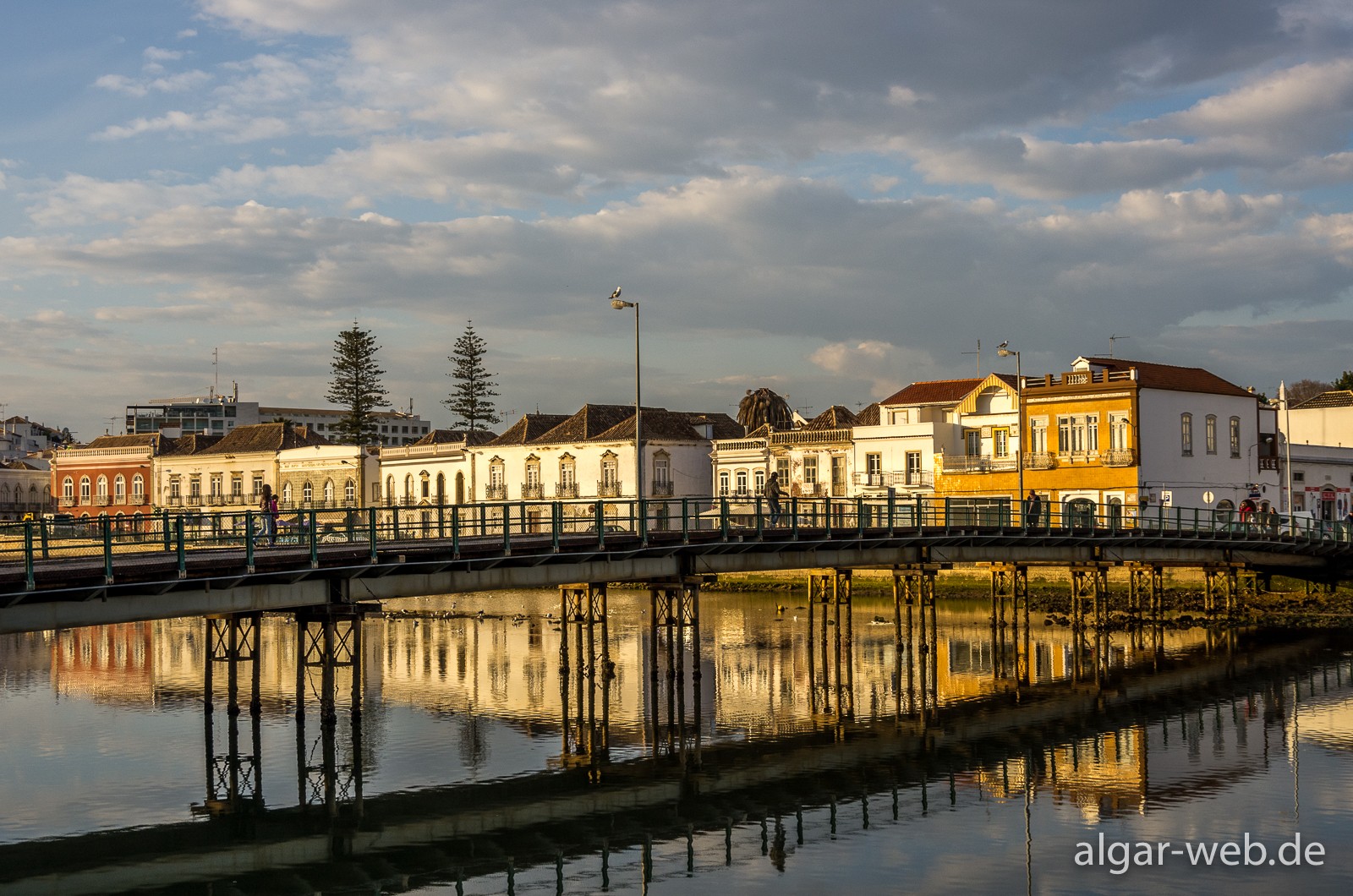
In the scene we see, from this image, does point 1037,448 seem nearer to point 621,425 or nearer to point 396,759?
point 621,425

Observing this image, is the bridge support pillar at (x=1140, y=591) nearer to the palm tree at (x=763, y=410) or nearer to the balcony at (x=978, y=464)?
the balcony at (x=978, y=464)

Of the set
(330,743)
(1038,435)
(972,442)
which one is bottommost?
(330,743)

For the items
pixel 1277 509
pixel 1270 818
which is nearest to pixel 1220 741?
pixel 1270 818

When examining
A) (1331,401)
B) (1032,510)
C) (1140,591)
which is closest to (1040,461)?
(1140,591)

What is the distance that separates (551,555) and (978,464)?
38.9 m

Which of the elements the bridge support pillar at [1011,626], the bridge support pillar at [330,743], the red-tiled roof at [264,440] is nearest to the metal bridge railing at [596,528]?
the bridge support pillar at [330,743]

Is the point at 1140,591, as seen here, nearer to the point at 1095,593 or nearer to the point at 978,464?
the point at 1095,593

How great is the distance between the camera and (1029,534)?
47.2m

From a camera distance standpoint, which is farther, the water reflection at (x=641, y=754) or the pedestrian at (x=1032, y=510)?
the pedestrian at (x=1032, y=510)

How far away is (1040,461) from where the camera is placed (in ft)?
213

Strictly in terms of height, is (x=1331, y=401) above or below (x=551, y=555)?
above

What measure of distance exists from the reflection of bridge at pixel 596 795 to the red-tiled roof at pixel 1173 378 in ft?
93.6

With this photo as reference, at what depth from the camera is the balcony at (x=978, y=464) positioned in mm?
67312

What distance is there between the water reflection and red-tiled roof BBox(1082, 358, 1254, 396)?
16622 millimetres
